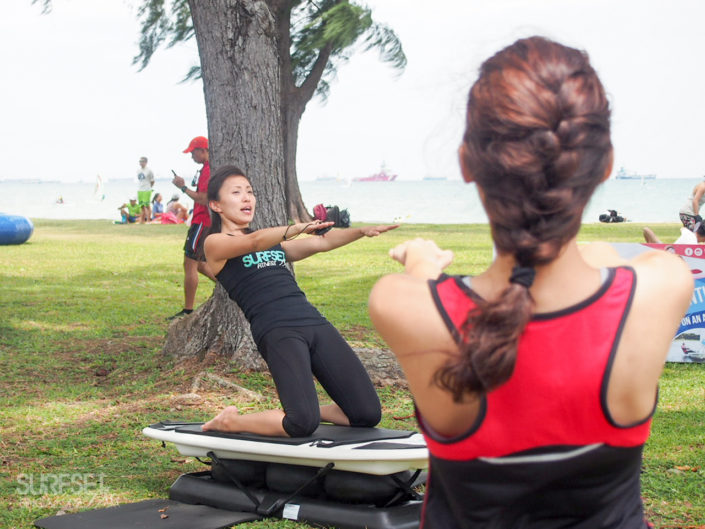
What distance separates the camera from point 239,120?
21.6ft

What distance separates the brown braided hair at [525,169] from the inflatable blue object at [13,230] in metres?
18.1

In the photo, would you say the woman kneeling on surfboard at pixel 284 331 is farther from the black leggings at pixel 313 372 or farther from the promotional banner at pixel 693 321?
the promotional banner at pixel 693 321

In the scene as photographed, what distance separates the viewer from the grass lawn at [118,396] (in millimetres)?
4250

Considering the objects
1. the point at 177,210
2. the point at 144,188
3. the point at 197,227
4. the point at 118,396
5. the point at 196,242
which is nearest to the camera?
the point at 118,396

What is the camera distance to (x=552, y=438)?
134 cm

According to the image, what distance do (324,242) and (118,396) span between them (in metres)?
2.65

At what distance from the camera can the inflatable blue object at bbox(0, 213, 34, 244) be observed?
17.6 metres

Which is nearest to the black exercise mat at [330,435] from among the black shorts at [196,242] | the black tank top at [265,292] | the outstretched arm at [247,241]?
the black tank top at [265,292]

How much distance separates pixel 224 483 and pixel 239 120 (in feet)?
10.9

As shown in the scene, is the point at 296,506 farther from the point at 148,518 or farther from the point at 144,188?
the point at 144,188

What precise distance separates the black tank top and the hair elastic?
311cm

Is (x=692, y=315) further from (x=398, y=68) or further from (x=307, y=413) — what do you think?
(x=398, y=68)

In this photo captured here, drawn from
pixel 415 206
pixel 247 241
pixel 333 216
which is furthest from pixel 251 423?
pixel 415 206

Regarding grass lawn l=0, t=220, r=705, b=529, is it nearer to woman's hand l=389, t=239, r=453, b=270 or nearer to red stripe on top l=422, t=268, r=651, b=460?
woman's hand l=389, t=239, r=453, b=270
